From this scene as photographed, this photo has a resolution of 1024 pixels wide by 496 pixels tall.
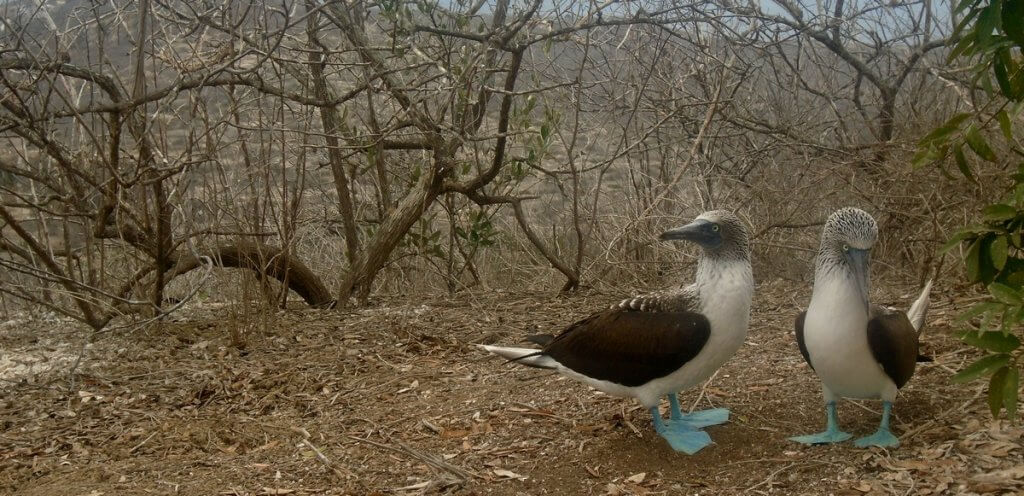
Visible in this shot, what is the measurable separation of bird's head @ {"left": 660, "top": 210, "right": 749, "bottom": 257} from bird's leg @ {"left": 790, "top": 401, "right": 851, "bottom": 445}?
0.66 metres

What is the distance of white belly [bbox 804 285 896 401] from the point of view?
10.6 feet

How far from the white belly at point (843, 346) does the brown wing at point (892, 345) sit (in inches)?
0.9

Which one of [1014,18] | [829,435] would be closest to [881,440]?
[829,435]

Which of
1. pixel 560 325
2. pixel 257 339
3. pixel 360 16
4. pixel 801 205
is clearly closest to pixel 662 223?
pixel 801 205

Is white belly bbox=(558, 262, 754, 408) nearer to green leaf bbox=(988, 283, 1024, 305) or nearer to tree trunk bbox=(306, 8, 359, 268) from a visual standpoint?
green leaf bbox=(988, 283, 1024, 305)

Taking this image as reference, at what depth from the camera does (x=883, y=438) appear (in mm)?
3277

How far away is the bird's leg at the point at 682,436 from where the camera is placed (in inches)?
135

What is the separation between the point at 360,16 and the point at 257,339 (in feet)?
7.09

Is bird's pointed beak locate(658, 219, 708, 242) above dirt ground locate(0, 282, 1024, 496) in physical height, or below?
above

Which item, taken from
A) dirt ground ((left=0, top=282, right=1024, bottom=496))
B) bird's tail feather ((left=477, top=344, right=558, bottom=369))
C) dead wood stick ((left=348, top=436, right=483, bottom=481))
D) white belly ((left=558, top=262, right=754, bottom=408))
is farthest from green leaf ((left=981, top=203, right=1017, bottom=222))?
dead wood stick ((left=348, top=436, right=483, bottom=481))

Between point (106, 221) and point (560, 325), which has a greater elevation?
point (106, 221)

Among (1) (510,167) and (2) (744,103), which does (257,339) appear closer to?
(1) (510,167)

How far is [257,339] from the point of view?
5398 millimetres

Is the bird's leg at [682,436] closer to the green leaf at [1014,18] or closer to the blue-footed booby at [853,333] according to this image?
the blue-footed booby at [853,333]
